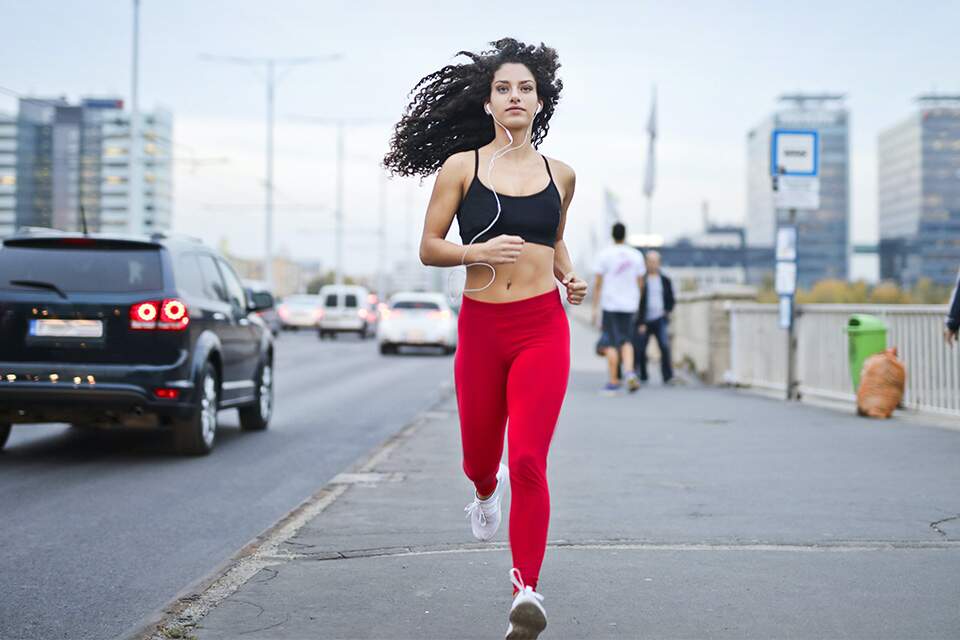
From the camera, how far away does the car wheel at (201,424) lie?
364 inches

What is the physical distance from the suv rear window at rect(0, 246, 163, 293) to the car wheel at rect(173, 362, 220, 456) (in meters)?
0.84

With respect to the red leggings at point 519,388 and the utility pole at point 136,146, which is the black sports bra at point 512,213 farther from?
the utility pole at point 136,146

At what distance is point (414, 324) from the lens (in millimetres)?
29094

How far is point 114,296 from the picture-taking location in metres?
8.87

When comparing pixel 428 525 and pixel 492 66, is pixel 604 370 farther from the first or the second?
pixel 492 66

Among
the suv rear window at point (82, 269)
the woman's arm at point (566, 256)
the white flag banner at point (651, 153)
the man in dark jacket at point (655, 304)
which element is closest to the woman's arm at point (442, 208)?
the woman's arm at point (566, 256)

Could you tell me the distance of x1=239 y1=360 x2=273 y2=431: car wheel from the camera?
11.6 metres

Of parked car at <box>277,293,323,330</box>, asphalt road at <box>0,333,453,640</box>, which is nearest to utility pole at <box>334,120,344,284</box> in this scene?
parked car at <box>277,293,323,330</box>

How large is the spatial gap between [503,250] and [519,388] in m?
0.49

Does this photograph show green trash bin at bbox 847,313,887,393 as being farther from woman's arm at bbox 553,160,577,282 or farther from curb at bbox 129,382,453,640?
woman's arm at bbox 553,160,577,282

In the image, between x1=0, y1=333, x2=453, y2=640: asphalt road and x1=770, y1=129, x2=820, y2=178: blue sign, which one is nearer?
x1=0, y1=333, x2=453, y2=640: asphalt road

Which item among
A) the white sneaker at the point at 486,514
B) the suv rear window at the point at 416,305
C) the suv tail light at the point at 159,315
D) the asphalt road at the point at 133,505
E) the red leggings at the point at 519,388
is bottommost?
the asphalt road at the point at 133,505

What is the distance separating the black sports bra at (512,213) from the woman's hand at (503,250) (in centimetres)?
19

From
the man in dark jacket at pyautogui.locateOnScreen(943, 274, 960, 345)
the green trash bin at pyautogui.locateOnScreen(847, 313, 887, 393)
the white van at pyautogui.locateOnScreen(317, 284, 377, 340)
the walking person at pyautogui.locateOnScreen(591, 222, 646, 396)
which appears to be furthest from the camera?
the white van at pyautogui.locateOnScreen(317, 284, 377, 340)
